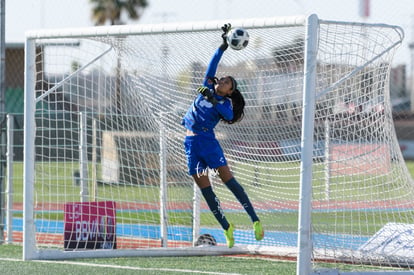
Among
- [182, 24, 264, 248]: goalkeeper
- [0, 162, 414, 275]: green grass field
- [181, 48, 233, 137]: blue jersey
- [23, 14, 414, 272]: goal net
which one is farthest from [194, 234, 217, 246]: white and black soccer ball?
[181, 48, 233, 137]: blue jersey

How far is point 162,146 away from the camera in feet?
41.0

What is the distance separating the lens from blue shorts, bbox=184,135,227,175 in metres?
9.61

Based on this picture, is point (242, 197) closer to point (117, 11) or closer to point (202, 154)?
point (202, 154)

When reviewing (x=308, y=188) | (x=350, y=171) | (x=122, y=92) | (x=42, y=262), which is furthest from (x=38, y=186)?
(x=308, y=188)

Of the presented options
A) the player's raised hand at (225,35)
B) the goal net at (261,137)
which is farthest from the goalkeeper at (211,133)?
the goal net at (261,137)

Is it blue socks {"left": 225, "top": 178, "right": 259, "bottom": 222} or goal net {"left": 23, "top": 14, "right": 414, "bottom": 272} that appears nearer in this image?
blue socks {"left": 225, "top": 178, "right": 259, "bottom": 222}

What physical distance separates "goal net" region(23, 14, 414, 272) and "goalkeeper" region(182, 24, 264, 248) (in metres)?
0.63

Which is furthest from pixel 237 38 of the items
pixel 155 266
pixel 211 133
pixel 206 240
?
pixel 206 240

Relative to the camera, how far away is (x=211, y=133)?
9680 mm

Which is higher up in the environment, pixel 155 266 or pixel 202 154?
pixel 202 154

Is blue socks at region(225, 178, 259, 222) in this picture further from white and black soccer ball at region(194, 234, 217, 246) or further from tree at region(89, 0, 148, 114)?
tree at region(89, 0, 148, 114)

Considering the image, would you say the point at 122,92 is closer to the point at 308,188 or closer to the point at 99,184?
the point at 99,184

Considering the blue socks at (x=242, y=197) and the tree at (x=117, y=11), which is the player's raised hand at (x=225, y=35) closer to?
the blue socks at (x=242, y=197)

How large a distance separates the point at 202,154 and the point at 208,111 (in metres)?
0.45
